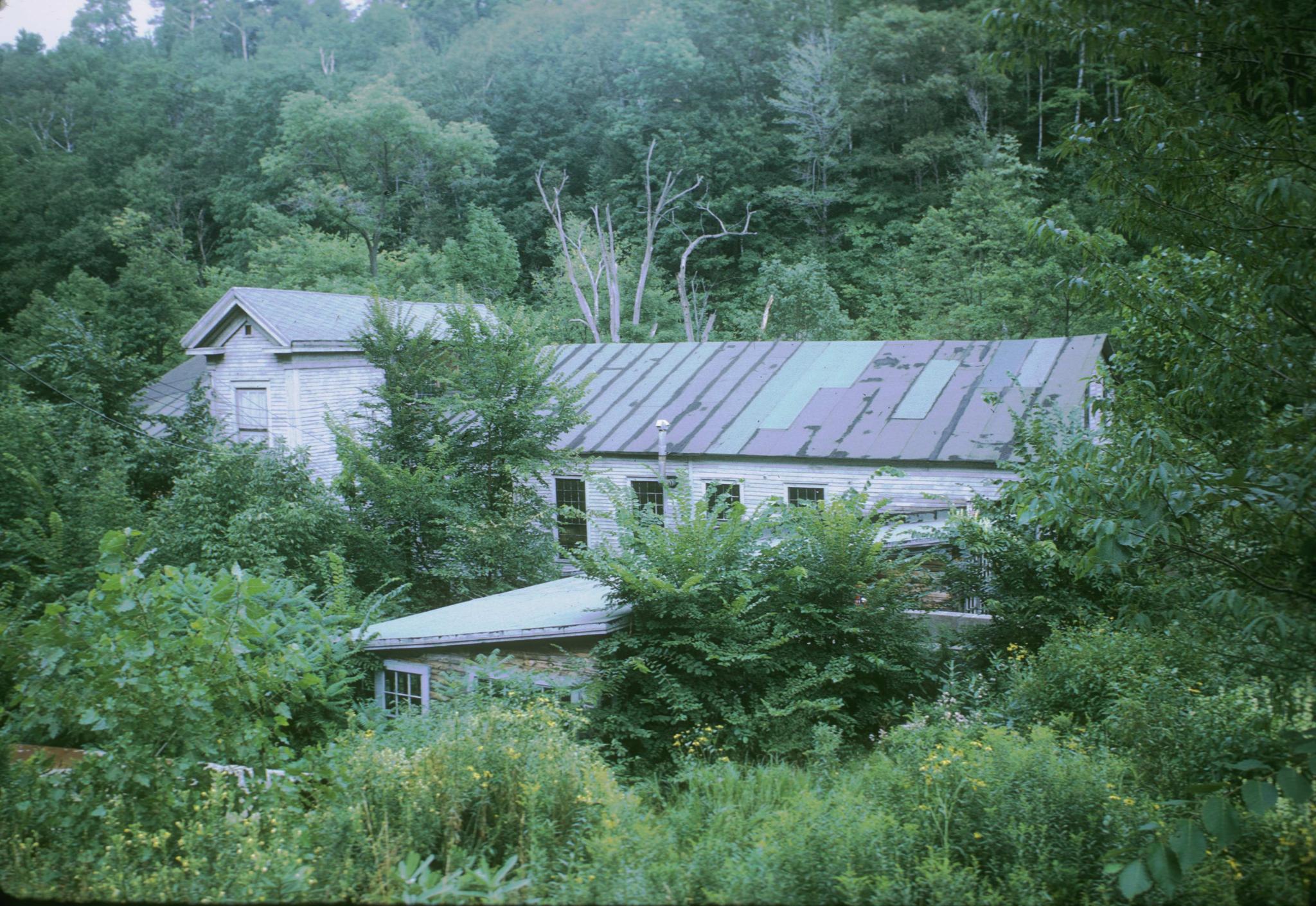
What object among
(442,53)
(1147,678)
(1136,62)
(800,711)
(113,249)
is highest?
(442,53)

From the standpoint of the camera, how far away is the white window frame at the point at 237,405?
17.9m

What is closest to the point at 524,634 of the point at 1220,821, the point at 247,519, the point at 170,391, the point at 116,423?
the point at 247,519

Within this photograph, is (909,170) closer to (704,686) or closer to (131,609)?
(704,686)

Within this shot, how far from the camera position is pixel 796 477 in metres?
14.9

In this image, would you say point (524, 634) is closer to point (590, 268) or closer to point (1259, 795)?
point (1259, 795)

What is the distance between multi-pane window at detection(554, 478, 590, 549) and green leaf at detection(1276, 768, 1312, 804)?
14307 millimetres

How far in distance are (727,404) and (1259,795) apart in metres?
14.4

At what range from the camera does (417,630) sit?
8.63 meters

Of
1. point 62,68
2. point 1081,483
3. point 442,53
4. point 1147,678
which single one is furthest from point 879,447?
point 442,53

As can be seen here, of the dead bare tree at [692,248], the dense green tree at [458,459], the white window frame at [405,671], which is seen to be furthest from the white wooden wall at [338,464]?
the dead bare tree at [692,248]

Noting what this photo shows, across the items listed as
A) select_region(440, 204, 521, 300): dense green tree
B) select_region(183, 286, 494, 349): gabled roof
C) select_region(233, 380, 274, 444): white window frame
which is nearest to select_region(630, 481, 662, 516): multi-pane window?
select_region(183, 286, 494, 349): gabled roof

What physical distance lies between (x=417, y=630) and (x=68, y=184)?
29.8m

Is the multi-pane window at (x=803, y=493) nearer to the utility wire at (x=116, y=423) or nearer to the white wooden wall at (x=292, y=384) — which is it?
the white wooden wall at (x=292, y=384)

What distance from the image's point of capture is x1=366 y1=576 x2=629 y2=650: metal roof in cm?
812
